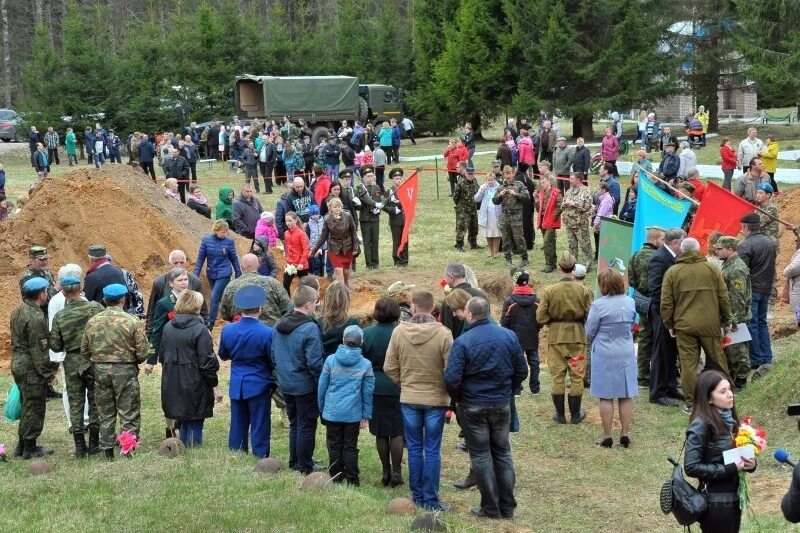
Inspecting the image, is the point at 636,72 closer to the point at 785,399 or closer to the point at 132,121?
the point at 132,121

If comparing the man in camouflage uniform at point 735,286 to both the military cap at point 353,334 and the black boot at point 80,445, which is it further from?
the black boot at point 80,445

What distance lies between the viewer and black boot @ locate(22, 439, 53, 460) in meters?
9.68

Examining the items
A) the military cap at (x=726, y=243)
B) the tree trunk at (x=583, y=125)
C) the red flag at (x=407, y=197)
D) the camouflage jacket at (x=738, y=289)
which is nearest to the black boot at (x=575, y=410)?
the camouflage jacket at (x=738, y=289)

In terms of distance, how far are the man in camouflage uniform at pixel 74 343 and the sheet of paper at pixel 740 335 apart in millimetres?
6342

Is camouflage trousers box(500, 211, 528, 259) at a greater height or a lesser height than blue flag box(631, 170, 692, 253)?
lesser

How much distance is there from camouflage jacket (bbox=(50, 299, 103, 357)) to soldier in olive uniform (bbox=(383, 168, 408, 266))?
9.63 meters

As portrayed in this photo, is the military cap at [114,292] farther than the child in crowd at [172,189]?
No

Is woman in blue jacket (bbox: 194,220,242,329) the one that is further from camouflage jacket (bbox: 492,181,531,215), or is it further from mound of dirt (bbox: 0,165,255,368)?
camouflage jacket (bbox: 492,181,531,215)

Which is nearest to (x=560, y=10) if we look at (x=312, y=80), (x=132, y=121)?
(x=312, y=80)

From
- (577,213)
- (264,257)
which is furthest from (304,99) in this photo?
(264,257)

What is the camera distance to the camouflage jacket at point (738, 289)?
36.5 ft

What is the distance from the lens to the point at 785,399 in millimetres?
10328

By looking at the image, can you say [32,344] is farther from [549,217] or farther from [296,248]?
[549,217]

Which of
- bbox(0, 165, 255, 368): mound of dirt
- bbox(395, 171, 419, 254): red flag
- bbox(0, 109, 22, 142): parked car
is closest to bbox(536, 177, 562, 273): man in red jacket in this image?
bbox(395, 171, 419, 254): red flag
